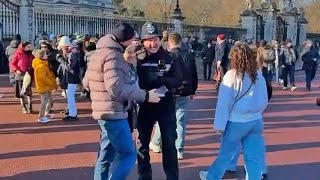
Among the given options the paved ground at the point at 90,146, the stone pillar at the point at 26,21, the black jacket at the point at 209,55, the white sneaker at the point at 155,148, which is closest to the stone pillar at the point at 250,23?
the black jacket at the point at 209,55

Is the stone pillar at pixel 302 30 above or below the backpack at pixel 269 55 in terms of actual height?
above

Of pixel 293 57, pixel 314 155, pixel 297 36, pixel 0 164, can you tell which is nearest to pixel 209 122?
pixel 314 155

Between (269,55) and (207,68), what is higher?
(269,55)

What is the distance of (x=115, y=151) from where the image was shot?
645cm

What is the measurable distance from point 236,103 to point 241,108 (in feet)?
0.26

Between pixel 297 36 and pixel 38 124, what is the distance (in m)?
29.9

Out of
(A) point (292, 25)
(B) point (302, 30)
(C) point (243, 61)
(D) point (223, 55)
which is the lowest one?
(D) point (223, 55)

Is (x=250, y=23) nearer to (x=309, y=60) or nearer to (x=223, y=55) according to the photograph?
(x=309, y=60)

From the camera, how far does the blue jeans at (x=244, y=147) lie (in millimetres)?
6848

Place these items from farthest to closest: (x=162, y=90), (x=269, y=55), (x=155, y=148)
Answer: (x=269, y=55) < (x=155, y=148) < (x=162, y=90)

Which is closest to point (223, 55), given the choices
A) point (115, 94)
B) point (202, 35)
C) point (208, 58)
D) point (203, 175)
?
point (203, 175)

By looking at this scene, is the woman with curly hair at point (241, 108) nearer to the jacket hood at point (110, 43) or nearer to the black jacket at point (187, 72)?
the black jacket at point (187, 72)

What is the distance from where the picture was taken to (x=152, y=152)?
927cm

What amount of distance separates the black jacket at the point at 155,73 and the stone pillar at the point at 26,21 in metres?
17.9
